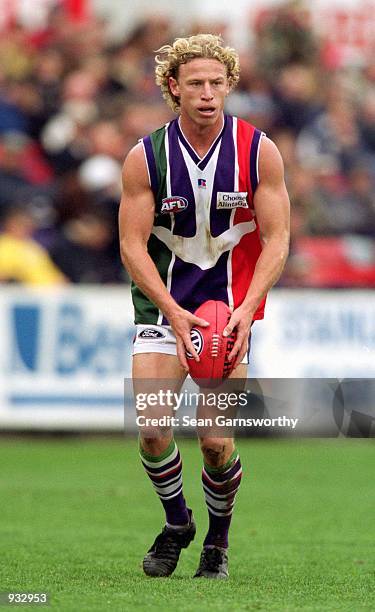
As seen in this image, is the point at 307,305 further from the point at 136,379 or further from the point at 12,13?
the point at 136,379

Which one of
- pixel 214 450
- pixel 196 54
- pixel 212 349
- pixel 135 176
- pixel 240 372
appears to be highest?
pixel 196 54

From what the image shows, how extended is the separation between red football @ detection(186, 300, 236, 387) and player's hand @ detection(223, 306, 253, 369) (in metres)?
0.02

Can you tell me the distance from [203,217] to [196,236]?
10 cm

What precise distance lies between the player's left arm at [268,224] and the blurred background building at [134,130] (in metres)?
8.11

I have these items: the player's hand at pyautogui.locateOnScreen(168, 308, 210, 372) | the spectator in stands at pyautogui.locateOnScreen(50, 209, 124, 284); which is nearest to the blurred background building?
the spectator in stands at pyautogui.locateOnScreen(50, 209, 124, 284)

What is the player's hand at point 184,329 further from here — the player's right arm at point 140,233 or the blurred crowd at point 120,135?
the blurred crowd at point 120,135

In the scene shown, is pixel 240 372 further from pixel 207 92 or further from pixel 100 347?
pixel 100 347

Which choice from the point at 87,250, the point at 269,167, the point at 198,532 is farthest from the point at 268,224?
the point at 87,250

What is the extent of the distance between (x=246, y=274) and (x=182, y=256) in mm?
328

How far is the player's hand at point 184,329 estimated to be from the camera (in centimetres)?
621

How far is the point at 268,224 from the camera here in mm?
6367

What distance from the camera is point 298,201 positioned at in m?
16.1

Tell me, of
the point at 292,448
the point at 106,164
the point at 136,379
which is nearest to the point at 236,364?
the point at 136,379

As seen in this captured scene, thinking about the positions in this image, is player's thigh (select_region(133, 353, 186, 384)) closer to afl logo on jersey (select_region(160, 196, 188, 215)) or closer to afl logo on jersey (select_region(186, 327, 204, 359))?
afl logo on jersey (select_region(186, 327, 204, 359))
